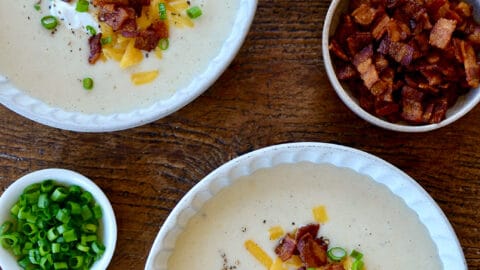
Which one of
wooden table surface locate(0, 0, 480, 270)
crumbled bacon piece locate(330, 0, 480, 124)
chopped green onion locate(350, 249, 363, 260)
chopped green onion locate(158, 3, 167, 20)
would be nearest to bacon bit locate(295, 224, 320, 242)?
chopped green onion locate(350, 249, 363, 260)

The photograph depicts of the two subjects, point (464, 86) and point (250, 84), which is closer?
point (464, 86)

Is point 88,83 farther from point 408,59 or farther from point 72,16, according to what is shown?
point 408,59

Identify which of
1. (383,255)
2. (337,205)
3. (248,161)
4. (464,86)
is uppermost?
(464,86)

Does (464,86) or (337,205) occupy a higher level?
(464,86)

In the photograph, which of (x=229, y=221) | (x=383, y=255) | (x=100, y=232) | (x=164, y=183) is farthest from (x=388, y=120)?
(x=100, y=232)

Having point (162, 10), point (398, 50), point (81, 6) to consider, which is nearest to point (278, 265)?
point (398, 50)

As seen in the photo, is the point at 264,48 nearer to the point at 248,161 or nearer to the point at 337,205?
the point at 248,161

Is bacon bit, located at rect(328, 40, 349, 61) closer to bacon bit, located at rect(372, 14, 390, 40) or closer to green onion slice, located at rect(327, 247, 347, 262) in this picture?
bacon bit, located at rect(372, 14, 390, 40)
